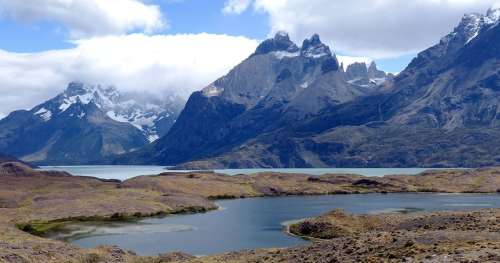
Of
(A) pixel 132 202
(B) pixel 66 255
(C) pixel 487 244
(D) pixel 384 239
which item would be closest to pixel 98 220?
(A) pixel 132 202

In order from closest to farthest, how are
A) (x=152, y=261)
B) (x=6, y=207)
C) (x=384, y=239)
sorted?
(x=384, y=239) < (x=152, y=261) < (x=6, y=207)

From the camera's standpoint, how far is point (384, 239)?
72625 mm

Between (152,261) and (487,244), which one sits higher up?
(487,244)

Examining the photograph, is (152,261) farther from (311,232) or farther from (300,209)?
(300,209)

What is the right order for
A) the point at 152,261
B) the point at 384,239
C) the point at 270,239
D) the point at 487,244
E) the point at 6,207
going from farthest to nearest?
the point at 6,207 < the point at 270,239 < the point at 152,261 < the point at 384,239 < the point at 487,244

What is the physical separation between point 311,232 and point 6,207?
4297 inches

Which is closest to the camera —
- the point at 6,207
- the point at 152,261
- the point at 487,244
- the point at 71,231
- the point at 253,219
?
the point at 487,244

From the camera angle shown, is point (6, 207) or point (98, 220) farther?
point (6, 207)

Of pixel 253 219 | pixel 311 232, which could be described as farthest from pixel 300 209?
pixel 311 232

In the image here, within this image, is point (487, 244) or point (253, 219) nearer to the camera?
point (487, 244)

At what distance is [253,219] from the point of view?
553ft

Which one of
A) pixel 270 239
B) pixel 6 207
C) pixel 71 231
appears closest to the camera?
pixel 270 239

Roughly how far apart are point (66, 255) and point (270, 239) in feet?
157

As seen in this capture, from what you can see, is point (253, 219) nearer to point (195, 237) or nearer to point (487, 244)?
point (195, 237)
